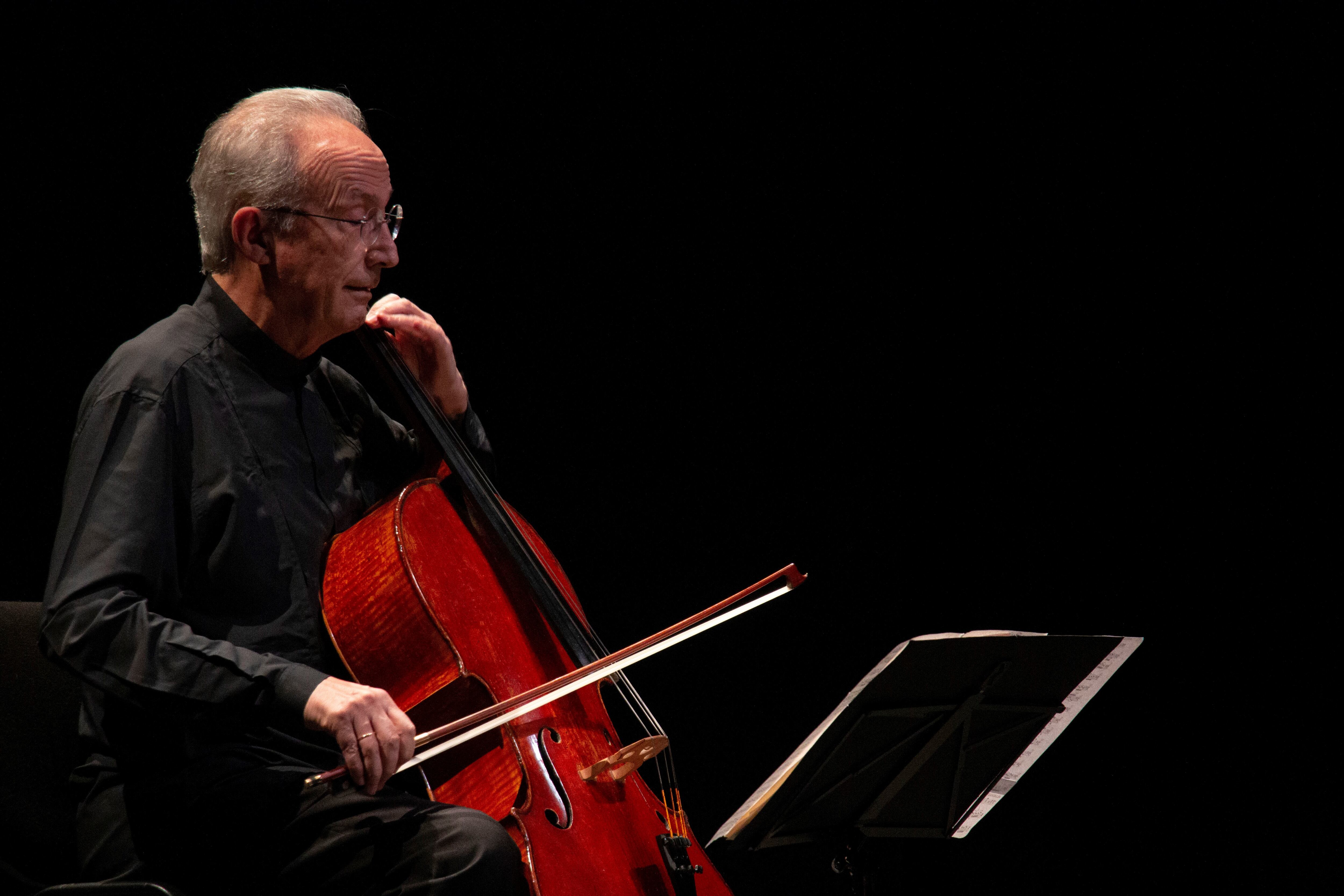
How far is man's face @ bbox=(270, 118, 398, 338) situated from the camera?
1708 mm

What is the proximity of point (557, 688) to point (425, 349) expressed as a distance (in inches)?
30.1

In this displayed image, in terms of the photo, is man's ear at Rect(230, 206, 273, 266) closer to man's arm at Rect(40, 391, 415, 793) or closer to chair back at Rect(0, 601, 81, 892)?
man's arm at Rect(40, 391, 415, 793)

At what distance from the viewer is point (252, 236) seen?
5.61 feet

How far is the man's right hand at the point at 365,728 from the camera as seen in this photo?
1.32 meters

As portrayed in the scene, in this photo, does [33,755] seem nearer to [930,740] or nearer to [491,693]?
[491,693]

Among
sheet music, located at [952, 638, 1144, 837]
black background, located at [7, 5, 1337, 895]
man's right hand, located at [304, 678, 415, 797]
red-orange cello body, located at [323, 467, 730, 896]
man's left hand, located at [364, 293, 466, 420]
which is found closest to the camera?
man's right hand, located at [304, 678, 415, 797]

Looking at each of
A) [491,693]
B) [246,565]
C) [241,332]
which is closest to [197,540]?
[246,565]

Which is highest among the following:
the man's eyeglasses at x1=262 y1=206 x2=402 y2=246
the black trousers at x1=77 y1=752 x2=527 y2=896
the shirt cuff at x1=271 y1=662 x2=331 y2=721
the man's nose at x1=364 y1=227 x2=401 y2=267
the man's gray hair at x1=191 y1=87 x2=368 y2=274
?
the man's gray hair at x1=191 y1=87 x2=368 y2=274

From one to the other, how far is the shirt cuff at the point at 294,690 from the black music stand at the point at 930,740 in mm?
544

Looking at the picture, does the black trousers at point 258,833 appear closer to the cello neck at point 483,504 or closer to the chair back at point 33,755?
the chair back at point 33,755

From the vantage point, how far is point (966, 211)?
8.99 feet

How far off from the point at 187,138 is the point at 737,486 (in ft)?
4.71

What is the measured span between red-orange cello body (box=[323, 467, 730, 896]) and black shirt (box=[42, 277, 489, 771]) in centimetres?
9

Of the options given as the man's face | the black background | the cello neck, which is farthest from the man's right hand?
the black background
